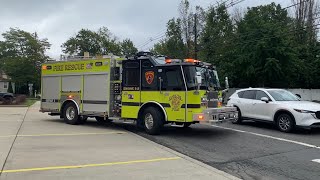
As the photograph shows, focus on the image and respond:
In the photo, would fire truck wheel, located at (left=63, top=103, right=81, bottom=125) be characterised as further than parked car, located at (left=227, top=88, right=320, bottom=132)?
Yes

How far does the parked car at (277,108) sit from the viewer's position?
43.8 ft

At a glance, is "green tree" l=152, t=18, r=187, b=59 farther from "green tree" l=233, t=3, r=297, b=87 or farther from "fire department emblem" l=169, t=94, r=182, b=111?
"fire department emblem" l=169, t=94, r=182, b=111

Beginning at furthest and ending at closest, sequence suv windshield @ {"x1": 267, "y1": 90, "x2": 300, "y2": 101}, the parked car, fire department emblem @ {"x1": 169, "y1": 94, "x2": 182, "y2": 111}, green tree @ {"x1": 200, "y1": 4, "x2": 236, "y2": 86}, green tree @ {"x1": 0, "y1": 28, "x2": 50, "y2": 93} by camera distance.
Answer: green tree @ {"x1": 0, "y1": 28, "x2": 50, "y2": 93} → green tree @ {"x1": 200, "y1": 4, "x2": 236, "y2": 86} → suv windshield @ {"x1": 267, "y1": 90, "x2": 300, "y2": 101} → the parked car → fire department emblem @ {"x1": 169, "y1": 94, "x2": 182, "y2": 111}

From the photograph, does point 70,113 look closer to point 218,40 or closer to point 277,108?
point 277,108

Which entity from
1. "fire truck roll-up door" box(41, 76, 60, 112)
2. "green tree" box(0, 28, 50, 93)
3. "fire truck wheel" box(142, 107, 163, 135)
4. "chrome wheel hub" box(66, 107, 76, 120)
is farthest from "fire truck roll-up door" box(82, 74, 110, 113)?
"green tree" box(0, 28, 50, 93)

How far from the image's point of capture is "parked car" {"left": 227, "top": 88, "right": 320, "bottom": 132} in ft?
43.8

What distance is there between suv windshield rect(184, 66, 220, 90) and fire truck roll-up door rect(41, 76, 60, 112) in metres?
7.17

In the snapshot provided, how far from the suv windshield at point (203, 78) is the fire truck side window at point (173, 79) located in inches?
9.8

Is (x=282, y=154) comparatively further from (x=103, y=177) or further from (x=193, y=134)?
(x=103, y=177)

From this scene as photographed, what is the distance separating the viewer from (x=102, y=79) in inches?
614

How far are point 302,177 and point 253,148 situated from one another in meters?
3.27

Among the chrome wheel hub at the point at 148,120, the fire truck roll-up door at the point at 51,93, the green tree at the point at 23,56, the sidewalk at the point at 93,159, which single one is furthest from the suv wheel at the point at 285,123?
the green tree at the point at 23,56

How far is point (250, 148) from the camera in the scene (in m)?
11.1

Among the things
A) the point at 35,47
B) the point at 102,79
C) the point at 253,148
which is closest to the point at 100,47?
the point at 35,47
